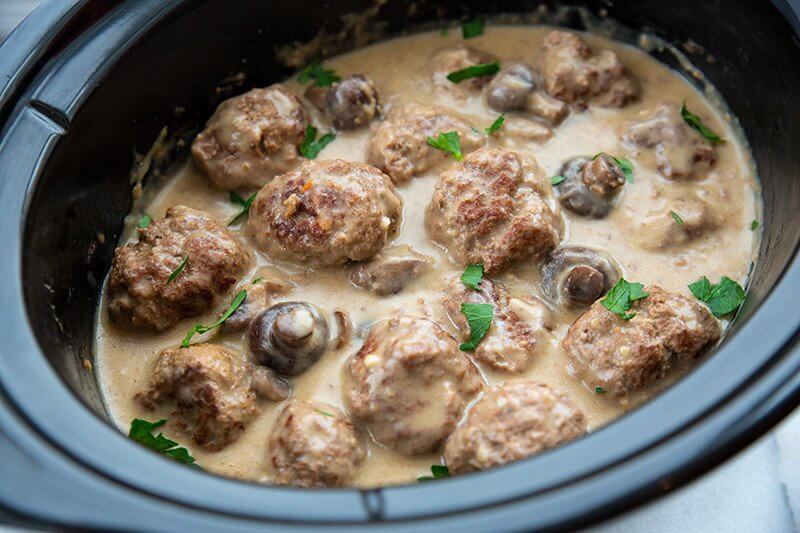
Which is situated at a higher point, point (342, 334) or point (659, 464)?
point (659, 464)

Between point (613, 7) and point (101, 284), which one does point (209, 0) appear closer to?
point (101, 284)

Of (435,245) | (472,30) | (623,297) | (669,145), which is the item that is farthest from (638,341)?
(472,30)

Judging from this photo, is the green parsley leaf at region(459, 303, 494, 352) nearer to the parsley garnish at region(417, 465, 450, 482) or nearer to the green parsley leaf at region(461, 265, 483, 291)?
the green parsley leaf at region(461, 265, 483, 291)

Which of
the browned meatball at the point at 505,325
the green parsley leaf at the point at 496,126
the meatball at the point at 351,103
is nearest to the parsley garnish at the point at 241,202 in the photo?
the meatball at the point at 351,103

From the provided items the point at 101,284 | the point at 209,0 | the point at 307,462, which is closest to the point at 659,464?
the point at 307,462

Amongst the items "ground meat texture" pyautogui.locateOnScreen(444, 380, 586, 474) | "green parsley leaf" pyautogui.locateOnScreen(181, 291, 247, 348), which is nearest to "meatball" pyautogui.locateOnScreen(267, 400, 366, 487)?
"ground meat texture" pyautogui.locateOnScreen(444, 380, 586, 474)

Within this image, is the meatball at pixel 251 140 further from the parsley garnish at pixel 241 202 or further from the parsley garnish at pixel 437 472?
the parsley garnish at pixel 437 472
